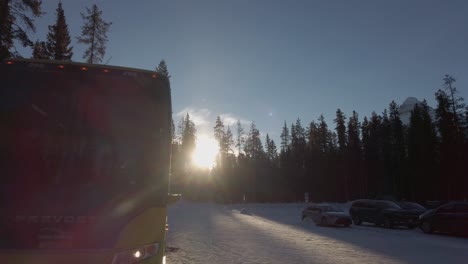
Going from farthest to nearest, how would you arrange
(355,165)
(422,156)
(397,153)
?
(355,165) → (397,153) → (422,156)

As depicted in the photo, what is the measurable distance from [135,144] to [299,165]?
82530 millimetres

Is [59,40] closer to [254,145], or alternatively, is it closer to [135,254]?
[135,254]

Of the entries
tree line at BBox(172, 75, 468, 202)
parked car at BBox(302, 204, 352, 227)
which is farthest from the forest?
parked car at BBox(302, 204, 352, 227)

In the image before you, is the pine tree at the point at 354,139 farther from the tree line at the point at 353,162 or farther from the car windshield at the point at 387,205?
the car windshield at the point at 387,205

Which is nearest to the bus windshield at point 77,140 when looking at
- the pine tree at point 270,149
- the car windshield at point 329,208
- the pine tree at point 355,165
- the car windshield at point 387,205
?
the car windshield at point 387,205

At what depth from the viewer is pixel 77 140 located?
4.57 m

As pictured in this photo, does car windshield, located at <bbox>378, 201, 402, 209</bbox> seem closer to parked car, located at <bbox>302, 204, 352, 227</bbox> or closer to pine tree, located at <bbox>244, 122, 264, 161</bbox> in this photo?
parked car, located at <bbox>302, 204, 352, 227</bbox>

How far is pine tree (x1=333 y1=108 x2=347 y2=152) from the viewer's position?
79.2 m

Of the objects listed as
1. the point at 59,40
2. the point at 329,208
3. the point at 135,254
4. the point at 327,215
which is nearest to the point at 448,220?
the point at 327,215

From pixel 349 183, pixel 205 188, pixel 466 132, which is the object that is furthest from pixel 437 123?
pixel 205 188

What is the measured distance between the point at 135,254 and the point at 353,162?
246 ft

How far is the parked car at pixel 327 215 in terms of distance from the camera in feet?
82.4

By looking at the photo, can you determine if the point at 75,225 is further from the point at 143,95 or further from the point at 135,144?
the point at 143,95

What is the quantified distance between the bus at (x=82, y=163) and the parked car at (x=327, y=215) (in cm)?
2198
